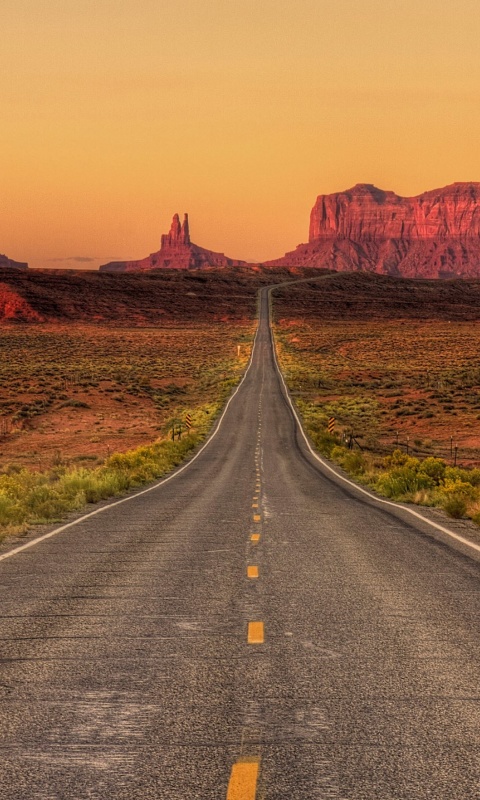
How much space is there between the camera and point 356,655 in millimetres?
6984

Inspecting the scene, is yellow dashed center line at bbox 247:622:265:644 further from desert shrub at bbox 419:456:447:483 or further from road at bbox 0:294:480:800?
desert shrub at bbox 419:456:447:483

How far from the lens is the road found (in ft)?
14.9

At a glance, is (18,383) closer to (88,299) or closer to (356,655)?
(356,655)

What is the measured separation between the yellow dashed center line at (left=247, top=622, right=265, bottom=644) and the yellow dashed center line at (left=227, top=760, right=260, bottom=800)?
2755mm

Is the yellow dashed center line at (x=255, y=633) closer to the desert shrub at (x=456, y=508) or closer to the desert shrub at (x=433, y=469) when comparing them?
the desert shrub at (x=456, y=508)

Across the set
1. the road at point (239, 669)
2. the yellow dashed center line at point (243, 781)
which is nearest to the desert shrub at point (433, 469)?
the road at point (239, 669)

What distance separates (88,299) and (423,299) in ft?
231

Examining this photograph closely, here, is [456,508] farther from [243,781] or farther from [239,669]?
[243,781]

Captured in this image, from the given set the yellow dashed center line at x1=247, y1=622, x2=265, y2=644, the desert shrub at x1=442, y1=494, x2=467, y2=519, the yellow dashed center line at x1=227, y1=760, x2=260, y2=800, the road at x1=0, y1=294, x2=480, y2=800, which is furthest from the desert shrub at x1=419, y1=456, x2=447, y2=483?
the yellow dashed center line at x1=227, y1=760, x2=260, y2=800

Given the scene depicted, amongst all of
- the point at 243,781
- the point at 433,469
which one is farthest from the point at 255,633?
the point at 433,469

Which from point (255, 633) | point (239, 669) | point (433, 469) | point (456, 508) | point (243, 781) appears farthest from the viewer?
point (433, 469)

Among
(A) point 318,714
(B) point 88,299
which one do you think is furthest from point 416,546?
(B) point 88,299

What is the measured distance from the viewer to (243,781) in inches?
173

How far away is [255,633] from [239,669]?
1134 mm
